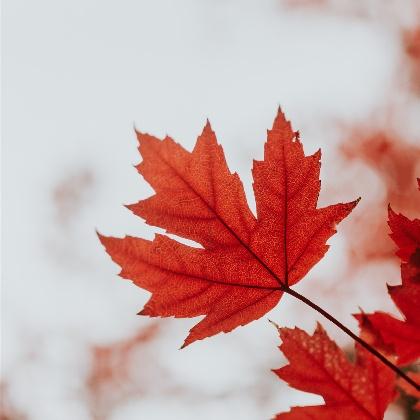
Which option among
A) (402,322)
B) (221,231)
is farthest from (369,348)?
(221,231)

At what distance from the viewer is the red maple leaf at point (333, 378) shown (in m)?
0.99

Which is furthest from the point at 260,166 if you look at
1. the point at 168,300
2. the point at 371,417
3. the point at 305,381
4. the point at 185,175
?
the point at 371,417

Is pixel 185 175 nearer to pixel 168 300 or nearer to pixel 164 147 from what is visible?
pixel 164 147

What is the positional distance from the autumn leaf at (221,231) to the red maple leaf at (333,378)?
0.35ft

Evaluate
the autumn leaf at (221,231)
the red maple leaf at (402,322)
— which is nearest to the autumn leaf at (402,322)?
the red maple leaf at (402,322)

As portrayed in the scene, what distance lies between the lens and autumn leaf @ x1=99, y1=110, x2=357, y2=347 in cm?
96

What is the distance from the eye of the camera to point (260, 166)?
982 mm

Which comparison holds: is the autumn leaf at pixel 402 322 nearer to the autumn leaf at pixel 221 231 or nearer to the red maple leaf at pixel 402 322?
the red maple leaf at pixel 402 322

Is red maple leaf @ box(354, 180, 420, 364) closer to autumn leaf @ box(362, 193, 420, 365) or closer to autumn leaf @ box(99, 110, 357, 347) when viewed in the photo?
autumn leaf @ box(362, 193, 420, 365)

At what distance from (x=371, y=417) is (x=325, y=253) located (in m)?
0.32

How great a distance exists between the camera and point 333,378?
40.5 inches

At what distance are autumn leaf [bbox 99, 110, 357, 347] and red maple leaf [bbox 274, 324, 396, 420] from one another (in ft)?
0.35

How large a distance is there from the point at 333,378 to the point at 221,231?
0.35 meters

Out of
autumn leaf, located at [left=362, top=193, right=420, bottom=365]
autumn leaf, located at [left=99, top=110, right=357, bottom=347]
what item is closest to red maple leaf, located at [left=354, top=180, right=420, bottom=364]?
autumn leaf, located at [left=362, top=193, right=420, bottom=365]
